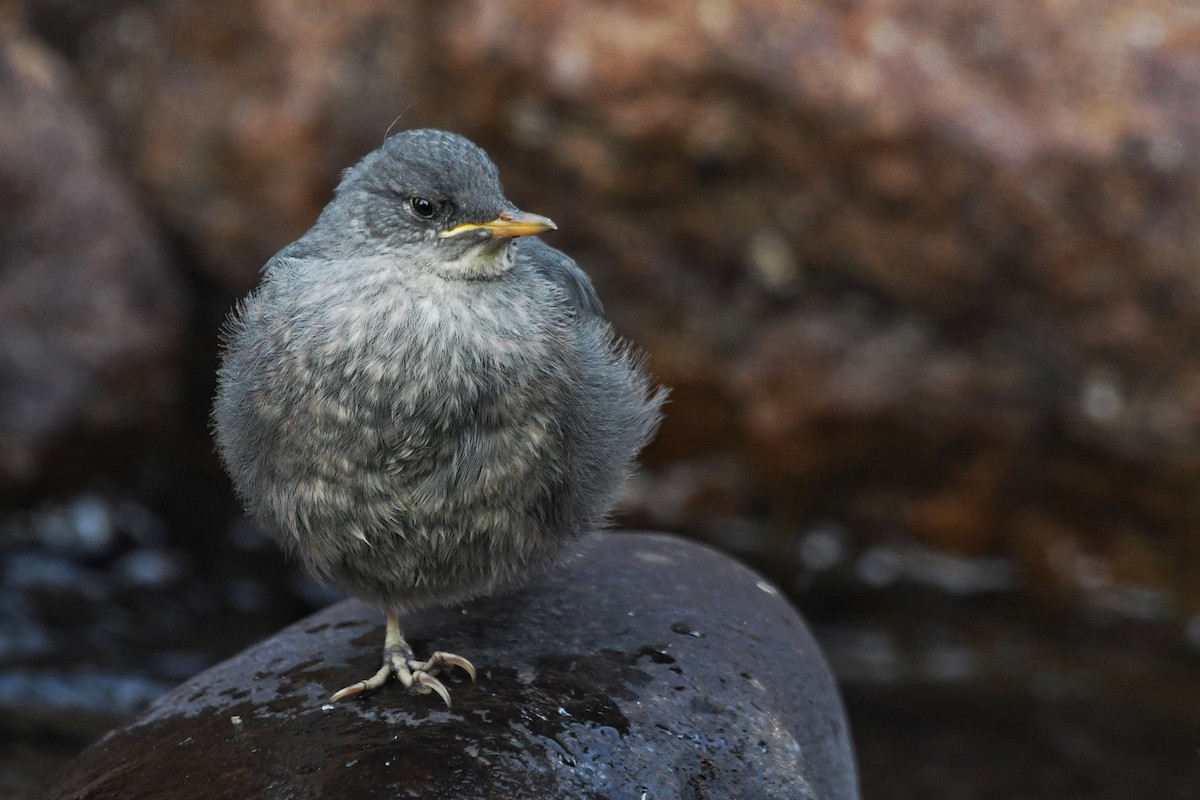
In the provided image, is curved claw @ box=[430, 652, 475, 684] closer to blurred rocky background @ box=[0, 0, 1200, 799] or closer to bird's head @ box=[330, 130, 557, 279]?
bird's head @ box=[330, 130, 557, 279]

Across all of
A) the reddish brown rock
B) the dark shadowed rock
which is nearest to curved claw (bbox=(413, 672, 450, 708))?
the reddish brown rock

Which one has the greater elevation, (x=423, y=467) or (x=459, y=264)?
(x=459, y=264)

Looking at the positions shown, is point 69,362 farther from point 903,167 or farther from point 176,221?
point 903,167

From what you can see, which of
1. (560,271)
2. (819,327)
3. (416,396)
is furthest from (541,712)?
(819,327)

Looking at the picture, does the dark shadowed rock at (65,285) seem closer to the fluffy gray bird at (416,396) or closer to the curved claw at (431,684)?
the fluffy gray bird at (416,396)

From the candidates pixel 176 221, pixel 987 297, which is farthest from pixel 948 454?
pixel 176 221

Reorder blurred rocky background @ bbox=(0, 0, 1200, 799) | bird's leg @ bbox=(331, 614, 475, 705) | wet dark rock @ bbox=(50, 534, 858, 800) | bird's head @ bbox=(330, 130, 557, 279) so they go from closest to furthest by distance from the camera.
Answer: wet dark rock @ bbox=(50, 534, 858, 800), bird's head @ bbox=(330, 130, 557, 279), bird's leg @ bbox=(331, 614, 475, 705), blurred rocky background @ bbox=(0, 0, 1200, 799)

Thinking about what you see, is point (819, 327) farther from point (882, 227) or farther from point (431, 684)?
→ point (431, 684)

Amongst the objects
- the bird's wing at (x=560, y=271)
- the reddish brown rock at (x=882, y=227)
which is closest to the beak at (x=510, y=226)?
the bird's wing at (x=560, y=271)
